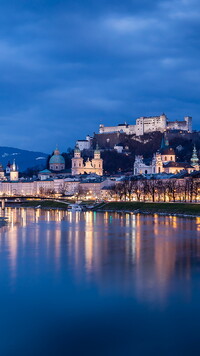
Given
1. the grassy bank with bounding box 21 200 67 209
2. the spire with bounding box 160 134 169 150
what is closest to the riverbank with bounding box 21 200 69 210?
the grassy bank with bounding box 21 200 67 209

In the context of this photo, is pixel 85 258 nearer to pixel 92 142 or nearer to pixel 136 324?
pixel 136 324

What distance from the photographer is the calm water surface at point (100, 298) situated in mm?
11578

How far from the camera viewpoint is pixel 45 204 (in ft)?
226

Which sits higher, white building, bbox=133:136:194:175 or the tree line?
white building, bbox=133:136:194:175

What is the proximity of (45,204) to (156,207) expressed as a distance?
21690 millimetres

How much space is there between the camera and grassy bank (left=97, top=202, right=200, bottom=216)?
4475 cm

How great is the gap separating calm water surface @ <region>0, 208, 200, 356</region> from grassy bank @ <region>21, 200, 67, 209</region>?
1595 inches

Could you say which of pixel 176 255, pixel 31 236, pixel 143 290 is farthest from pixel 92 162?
pixel 143 290

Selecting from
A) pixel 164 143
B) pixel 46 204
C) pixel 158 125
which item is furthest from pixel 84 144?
pixel 46 204

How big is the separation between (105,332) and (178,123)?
91184mm

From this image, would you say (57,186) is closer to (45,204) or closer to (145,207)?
(45,204)

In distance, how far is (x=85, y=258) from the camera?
21297 mm

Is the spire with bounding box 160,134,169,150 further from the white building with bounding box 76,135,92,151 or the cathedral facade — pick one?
the white building with bounding box 76,135,92,151

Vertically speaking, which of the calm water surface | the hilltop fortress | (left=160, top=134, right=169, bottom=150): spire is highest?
the hilltop fortress
